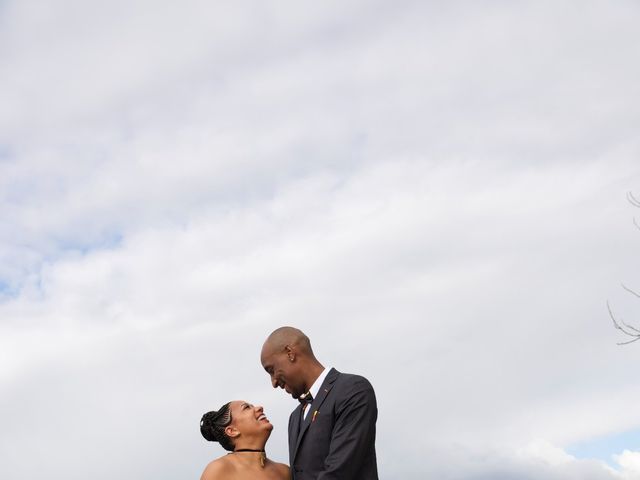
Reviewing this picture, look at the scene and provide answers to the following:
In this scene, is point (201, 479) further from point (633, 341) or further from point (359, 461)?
point (633, 341)

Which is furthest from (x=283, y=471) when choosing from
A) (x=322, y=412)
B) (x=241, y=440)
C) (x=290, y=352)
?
(x=290, y=352)

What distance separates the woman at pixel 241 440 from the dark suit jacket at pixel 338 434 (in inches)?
12.6

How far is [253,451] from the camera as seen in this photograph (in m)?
9.80

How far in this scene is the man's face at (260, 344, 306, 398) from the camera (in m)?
9.40

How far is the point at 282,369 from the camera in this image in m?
9.41

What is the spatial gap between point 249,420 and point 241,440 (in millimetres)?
219

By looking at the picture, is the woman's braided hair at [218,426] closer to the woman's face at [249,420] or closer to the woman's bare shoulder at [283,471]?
the woman's face at [249,420]

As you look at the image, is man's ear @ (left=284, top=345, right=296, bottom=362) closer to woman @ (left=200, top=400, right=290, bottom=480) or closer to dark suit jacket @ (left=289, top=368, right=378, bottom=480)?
dark suit jacket @ (left=289, top=368, right=378, bottom=480)

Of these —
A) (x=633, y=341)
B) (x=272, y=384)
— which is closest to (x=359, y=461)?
(x=272, y=384)

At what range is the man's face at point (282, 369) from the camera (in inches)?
370

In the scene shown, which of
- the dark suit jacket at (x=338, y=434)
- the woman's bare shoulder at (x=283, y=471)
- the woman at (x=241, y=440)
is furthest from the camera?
the woman's bare shoulder at (x=283, y=471)

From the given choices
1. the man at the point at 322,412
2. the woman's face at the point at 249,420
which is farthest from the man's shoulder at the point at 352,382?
the woman's face at the point at 249,420

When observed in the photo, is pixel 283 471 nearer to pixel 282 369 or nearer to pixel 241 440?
pixel 241 440

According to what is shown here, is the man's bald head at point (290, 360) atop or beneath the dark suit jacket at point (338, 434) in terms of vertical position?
atop
